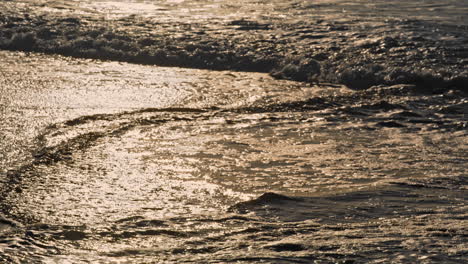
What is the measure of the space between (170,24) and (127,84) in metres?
3.36

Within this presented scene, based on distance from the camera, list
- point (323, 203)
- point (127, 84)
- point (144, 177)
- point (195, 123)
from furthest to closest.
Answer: point (127, 84), point (195, 123), point (144, 177), point (323, 203)

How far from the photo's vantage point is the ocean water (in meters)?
4.09

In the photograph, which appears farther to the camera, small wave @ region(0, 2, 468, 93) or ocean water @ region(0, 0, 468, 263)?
small wave @ region(0, 2, 468, 93)

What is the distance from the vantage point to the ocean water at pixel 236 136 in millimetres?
4094

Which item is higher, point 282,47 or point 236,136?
point 282,47

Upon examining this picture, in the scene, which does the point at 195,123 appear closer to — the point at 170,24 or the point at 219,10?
the point at 170,24

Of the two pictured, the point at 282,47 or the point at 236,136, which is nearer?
the point at 236,136

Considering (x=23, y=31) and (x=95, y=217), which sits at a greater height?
(x=23, y=31)

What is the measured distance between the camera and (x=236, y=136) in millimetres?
6324

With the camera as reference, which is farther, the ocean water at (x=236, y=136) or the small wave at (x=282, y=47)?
the small wave at (x=282, y=47)

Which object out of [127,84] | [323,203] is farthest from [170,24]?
[323,203]

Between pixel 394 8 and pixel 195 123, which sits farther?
pixel 394 8

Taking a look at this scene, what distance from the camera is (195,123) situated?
22.1ft

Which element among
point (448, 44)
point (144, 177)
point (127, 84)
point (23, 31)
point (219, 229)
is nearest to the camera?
point (219, 229)
